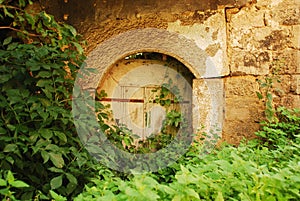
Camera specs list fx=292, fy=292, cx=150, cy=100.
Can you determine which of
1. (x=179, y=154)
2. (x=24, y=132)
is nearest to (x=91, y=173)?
(x=24, y=132)

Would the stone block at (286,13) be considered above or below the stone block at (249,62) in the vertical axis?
above

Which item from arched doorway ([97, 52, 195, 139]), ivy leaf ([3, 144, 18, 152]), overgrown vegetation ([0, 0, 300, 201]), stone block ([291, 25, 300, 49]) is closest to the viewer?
overgrown vegetation ([0, 0, 300, 201])

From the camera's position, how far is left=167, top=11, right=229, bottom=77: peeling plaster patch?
8.74 ft

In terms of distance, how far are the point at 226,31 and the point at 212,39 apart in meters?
0.15

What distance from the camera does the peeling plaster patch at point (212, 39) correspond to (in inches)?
105

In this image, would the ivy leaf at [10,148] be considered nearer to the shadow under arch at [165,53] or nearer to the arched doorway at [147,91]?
the shadow under arch at [165,53]

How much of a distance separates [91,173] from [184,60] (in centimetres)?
137

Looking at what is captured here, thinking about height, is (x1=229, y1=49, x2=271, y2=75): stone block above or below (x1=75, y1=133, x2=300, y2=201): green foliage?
above

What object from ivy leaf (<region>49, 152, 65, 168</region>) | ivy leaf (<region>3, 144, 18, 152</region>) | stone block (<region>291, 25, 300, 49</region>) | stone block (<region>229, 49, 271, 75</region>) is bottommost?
ivy leaf (<region>49, 152, 65, 168</region>)

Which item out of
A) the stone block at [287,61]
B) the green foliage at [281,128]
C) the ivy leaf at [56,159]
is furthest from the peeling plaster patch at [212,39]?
the ivy leaf at [56,159]

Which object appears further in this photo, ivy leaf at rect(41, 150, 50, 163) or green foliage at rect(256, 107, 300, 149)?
green foliage at rect(256, 107, 300, 149)

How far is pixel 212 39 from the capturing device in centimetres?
266

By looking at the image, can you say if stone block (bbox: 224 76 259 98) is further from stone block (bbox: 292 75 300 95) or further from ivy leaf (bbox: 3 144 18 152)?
ivy leaf (bbox: 3 144 18 152)

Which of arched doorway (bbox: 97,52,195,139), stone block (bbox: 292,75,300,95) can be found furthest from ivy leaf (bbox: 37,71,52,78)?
stone block (bbox: 292,75,300,95)
